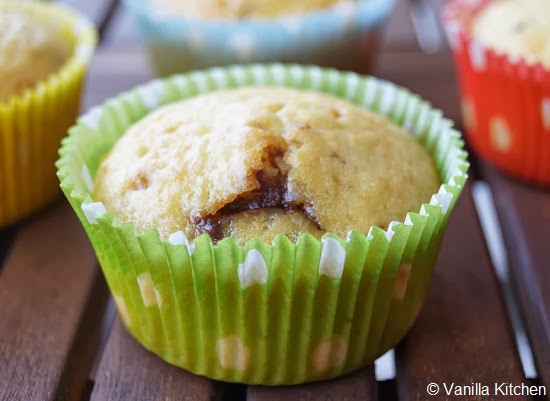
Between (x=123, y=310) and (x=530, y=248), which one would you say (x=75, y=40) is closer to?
(x=123, y=310)

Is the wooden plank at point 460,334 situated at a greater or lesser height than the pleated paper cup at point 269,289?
lesser

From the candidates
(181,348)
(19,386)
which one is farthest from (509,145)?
(19,386)

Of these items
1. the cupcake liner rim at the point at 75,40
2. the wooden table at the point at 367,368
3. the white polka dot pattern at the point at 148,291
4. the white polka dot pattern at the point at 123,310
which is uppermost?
the cupcake liner rim at the point at 75,40

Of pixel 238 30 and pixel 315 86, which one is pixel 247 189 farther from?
pixel 238 30

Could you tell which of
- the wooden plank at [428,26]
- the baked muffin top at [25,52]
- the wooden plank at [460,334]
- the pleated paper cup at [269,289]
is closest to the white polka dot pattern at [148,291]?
the pleated paper cup at [269,289]

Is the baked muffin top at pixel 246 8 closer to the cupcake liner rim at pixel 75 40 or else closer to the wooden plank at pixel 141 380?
the cupcake liner rim at pixel 75 40

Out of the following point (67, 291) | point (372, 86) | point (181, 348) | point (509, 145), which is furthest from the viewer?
point (509, 145)

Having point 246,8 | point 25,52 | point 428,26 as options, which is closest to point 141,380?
point 25,52
